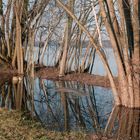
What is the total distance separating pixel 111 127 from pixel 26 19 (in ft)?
63.7

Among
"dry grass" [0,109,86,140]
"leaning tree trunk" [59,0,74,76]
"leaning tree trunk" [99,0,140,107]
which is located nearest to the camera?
"dry grass" [0,109,86,140]

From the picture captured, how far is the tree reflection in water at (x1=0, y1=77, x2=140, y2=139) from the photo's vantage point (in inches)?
523

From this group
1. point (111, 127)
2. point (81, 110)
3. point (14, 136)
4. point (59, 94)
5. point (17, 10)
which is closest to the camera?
point (14, 136)

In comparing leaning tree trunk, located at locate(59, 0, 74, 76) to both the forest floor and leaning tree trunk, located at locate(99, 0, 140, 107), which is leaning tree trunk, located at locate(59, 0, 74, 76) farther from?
the forest floor

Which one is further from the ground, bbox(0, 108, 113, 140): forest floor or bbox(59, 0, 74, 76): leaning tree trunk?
bbox(59, 0, 74, 76): leaning tree trunk

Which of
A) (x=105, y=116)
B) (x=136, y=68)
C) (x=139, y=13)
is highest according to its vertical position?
(x=139, y=13)

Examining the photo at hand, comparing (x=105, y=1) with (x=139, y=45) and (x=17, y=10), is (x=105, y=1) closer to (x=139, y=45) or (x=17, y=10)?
(x=139, y=45)

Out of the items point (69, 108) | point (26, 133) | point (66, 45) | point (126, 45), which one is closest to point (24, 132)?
point (26, 133)

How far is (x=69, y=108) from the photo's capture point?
1727cm

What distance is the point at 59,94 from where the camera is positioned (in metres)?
21.8

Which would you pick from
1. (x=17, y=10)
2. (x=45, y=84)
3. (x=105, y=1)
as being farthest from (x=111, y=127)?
(x=17, y=10)

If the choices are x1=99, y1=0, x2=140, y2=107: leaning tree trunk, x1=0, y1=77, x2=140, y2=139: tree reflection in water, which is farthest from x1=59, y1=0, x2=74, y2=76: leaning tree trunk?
x1=99, y1=0, x2=140, y2=107: leaning tree trunk

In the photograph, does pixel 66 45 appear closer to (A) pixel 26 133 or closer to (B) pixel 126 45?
(B) pixel 126 45

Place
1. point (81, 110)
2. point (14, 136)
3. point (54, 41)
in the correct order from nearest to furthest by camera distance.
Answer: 1. point (14, 136)
2. point (81, 110)
3. point (54, 41)
